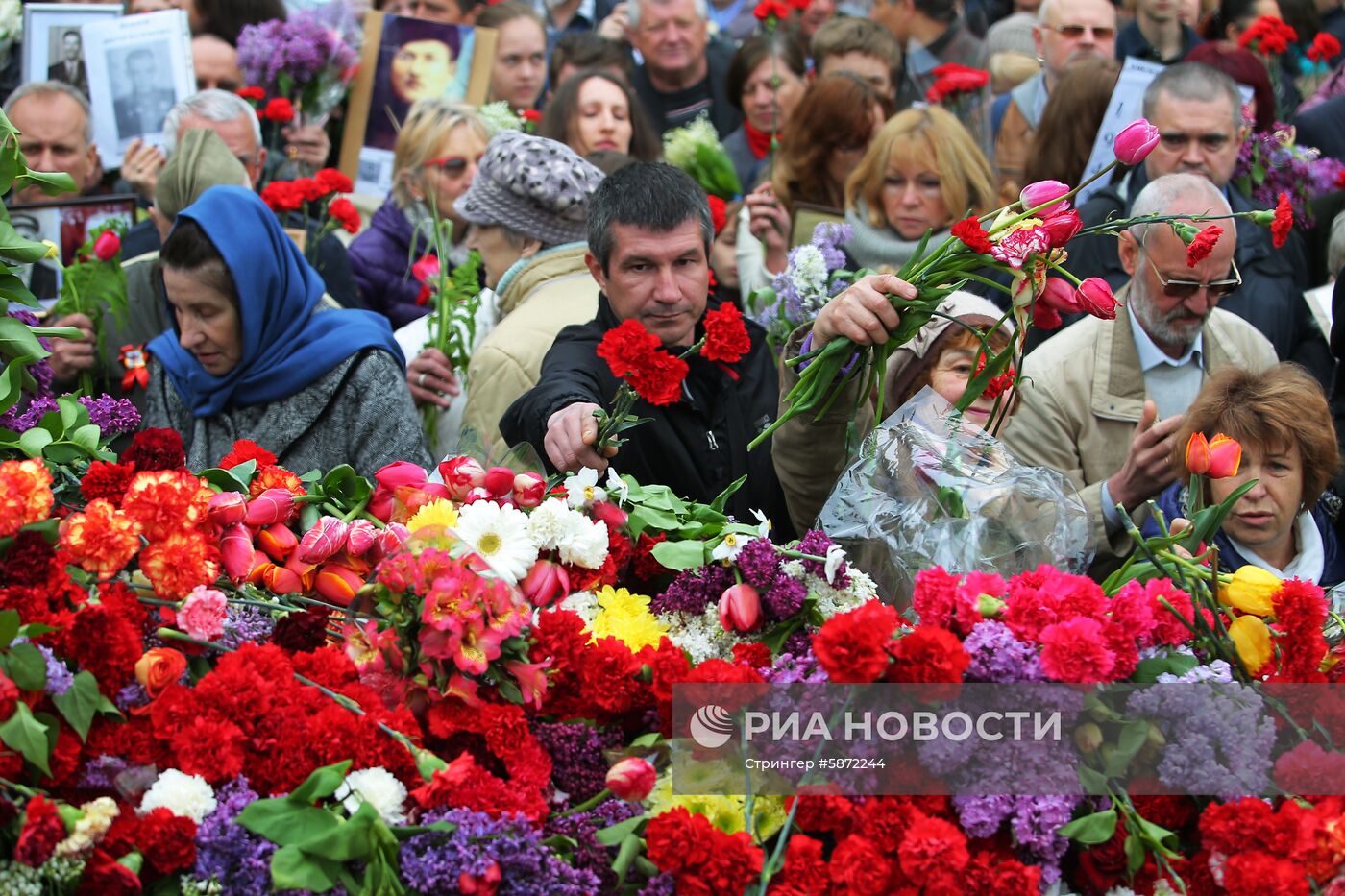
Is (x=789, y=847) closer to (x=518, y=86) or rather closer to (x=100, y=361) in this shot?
(x=100, y=361)

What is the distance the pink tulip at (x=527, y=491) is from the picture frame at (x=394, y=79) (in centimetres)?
394

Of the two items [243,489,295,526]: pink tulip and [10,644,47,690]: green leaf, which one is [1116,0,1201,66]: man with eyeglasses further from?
[10,644,47,690]: green leaf

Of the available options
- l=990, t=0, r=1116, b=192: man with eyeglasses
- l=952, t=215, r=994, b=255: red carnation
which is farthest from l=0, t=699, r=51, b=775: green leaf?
l=990, t=0, r=1116, b=192: man with eyeglasses

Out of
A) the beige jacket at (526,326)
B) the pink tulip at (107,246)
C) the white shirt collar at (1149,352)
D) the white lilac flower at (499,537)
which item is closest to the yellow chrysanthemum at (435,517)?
the white lilac flower at (499,537)

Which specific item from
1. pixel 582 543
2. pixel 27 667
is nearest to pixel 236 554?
pixel 27 667

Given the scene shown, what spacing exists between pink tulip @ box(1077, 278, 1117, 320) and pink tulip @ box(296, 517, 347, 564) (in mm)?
1218

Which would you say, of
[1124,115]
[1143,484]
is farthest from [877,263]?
[1143,484]

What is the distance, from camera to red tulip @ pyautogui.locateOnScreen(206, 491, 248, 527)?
232 centimetres

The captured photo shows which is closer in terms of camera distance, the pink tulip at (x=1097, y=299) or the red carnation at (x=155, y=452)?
the pink tulip at (x=1097, y=299)

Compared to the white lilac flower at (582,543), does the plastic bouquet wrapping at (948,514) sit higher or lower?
higher

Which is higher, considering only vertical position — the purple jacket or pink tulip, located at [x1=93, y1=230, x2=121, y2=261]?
pink tulip, located at [x1=93, y1=230, x2=121, y2=261]

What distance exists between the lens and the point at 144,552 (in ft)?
7.09

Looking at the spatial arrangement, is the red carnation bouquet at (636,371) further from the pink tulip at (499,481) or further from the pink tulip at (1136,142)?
the pink tulip at (1136,142)

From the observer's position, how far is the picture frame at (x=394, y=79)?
6.12 meters
